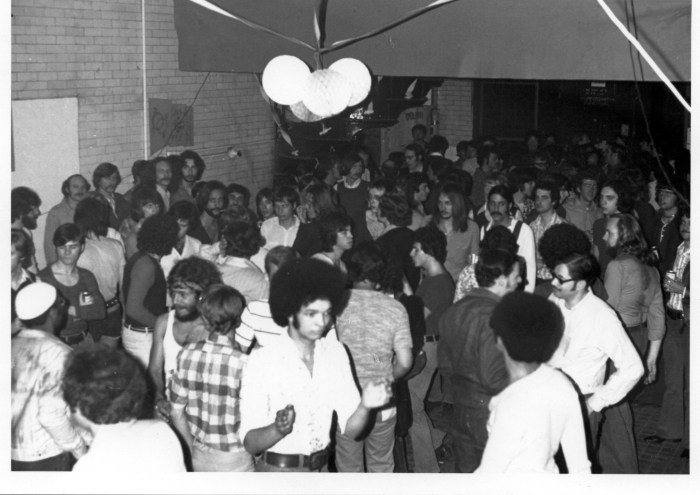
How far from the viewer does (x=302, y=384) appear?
3.94m

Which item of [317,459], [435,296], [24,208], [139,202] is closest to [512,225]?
[435,296]

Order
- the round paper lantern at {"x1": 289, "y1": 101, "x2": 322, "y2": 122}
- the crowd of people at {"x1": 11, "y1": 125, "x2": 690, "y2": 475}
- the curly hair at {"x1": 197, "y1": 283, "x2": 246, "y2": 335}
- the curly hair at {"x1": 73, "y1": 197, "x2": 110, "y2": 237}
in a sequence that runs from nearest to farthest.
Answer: the crowd of people at {"x1": 11, "y1": 125, "x2": 690, "y2": 475} → the curly hair at {"x1": 197, "y1": 283, "x2": 246, "y2": 335} → the round paper lantern at {"x1": 289, "y1": 101, "x2": 322, "y2": 122} → the curly hair at {"x1": 73, "y1": 197, "x2": 110, "y2": 237}

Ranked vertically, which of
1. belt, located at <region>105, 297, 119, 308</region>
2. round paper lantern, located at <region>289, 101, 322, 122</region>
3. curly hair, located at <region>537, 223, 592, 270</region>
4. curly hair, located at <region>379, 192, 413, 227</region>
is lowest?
belt, located at <region>105, 297, 119, 308</region>

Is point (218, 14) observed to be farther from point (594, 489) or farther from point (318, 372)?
point (594, 489)

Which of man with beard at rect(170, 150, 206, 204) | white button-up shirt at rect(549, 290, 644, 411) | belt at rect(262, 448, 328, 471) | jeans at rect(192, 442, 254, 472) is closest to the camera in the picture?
belt at rect(262, 448, 328, 471)

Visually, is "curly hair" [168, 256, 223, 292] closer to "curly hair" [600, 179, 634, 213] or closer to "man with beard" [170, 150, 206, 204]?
"curly hair" [600, 179, 634, 213]

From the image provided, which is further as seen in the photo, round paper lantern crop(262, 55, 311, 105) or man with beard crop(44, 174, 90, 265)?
man with beard crop(44, 174, 90, 265)

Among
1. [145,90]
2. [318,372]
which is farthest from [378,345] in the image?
[145,90]

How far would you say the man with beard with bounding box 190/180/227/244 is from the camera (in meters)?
7.59

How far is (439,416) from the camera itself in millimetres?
6836

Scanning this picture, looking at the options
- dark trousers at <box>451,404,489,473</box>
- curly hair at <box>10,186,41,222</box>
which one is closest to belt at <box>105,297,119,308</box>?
curly hair at <box>10,186,41,222</box>

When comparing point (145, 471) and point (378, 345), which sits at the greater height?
point (378, 345)

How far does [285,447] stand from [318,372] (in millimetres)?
380

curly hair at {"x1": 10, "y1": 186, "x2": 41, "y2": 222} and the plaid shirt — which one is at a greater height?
curly hair at {"x1": 10, "y1": 186, "x2": 41, "y2": 222}
